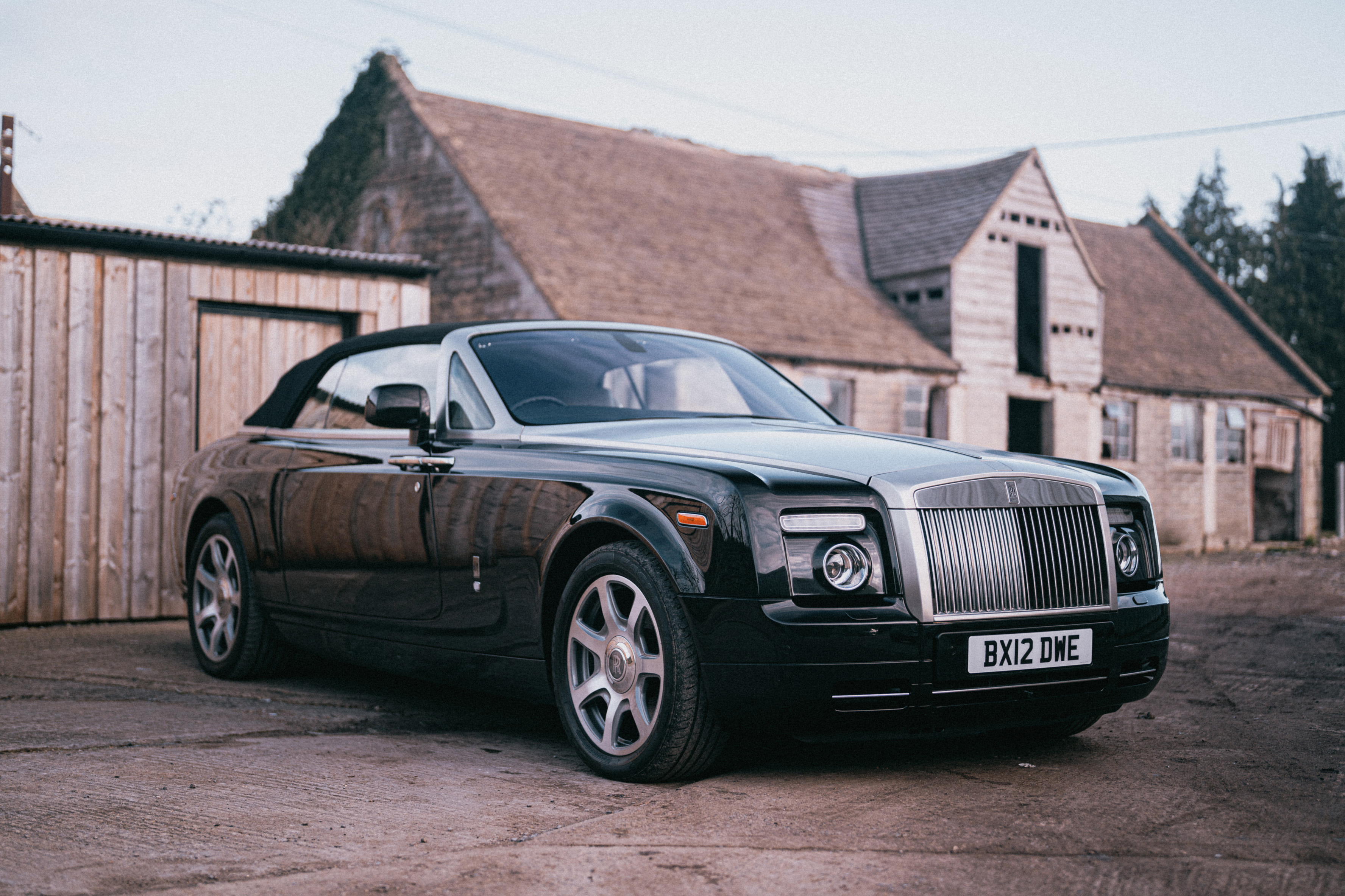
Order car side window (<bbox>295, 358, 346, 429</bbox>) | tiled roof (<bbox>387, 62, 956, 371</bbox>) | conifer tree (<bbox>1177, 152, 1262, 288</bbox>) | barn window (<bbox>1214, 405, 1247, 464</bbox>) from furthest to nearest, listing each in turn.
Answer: conifer tree (<bbox>1177, 152, 1262, 288</bbox>)
barn window (<bbox>1214, 405, 1247, 464</bbox>)
tiled roof (<bbox>387, 62, 956, 371</bbox>)
car side window (<bbox>295, 358, 346, 429</bbox>)

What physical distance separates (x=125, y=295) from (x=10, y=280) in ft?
→ 2.48

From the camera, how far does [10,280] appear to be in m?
9.17

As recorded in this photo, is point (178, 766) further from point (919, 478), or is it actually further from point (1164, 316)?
point (1164, 316)

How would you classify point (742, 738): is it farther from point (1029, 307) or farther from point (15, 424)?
point (1029, 307)

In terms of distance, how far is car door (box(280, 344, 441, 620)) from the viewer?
17.7ft

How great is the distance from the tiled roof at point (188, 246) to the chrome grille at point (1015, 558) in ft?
23.0

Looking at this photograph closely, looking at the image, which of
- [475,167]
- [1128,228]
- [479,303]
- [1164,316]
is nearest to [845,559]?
[479,303]

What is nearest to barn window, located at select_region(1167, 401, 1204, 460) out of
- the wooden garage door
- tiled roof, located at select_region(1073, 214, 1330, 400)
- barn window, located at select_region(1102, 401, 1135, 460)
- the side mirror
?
tiled roof, located at select_region(1073, 214, 1330, 400)

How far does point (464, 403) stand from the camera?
548 cm

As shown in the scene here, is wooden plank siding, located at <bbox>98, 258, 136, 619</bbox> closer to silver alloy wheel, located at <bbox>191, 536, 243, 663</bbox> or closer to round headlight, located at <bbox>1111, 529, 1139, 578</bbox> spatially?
silver alloy wheel, located at <bbox>191, 536, 243, 663</bbox>

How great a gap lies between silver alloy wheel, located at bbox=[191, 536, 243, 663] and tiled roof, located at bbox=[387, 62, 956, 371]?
10.5 meters

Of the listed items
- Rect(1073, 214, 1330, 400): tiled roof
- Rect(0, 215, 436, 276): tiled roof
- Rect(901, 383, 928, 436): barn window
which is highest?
Rect(1073, 214, 1330, 400): tiled roof

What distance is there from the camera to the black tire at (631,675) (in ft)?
13.6

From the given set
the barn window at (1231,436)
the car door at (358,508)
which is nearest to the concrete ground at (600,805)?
the car door at (358,508)
